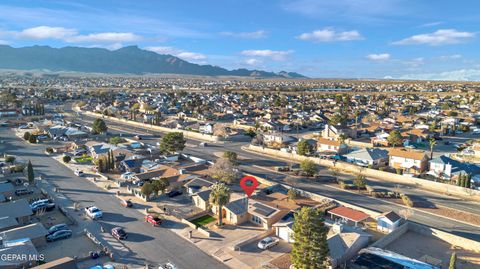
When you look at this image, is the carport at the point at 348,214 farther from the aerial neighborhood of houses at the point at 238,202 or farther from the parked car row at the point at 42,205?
the parked car row at the point at 42,205

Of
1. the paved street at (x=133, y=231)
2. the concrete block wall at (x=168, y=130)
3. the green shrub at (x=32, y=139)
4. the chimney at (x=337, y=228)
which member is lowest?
the paved street at (x=133, y=231)

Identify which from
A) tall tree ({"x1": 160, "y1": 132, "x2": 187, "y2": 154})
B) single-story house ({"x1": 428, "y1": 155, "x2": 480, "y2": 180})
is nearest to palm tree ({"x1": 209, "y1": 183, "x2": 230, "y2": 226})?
tall tree ({"x1": 160, "y1": 132, "x2": 187, "y2": 154})

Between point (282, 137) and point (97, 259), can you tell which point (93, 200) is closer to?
point (97, 259)

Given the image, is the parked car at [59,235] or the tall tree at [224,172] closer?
the parked car at [59,235]

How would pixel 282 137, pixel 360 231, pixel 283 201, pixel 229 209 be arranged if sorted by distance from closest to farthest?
pixel 360 231 → pixel 229 209 → pixel 283 201 → pixel 282 137

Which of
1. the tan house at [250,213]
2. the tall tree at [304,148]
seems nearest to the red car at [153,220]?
the tan house at [250,213]

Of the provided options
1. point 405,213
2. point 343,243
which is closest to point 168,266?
point 343,243

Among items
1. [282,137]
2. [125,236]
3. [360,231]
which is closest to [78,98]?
[282,137]
